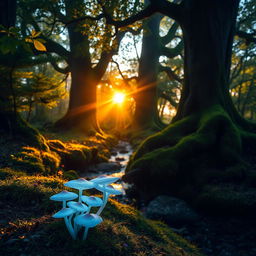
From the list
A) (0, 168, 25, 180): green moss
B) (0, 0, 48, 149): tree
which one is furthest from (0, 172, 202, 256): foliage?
(0, 0, 48, 149): tree

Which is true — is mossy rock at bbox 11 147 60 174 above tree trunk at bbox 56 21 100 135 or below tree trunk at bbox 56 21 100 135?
below

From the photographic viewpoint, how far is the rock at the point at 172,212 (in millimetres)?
5184

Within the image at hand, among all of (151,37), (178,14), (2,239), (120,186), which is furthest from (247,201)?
(151,37)

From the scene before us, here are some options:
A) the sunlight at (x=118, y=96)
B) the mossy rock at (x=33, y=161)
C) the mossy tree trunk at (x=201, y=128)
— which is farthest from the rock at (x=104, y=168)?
the sunlight at (x=118, y=96)

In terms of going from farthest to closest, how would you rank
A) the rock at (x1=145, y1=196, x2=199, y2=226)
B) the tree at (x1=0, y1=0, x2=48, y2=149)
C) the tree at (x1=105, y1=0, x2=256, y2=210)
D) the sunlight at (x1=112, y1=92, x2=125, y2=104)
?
the sunlight at (x1=112, y1=92, x2=125, y2=104), the tree at (x1=0, y1=0, x2=48, y2=149), the tree at (x1=105, y1=0, x2=256, y2=210), the rock at (x1=145, y1=196, x2=199, y2=226)

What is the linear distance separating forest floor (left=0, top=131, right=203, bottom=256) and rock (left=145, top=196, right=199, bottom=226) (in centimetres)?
101

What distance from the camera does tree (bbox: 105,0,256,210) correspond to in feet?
20.9

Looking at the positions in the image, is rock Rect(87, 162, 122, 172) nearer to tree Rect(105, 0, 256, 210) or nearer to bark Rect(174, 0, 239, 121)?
tree Rect(105, 0, 256, 210)

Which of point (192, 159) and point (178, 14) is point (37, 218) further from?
point (178, 14)

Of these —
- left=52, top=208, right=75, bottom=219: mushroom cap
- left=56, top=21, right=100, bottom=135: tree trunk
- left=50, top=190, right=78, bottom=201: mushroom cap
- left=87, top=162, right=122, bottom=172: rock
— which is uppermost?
left=56, top=21, right=100, bottom=135: tree trunk

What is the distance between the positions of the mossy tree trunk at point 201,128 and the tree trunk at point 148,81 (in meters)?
13.0

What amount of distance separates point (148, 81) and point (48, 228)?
21.4m

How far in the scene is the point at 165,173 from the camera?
6406 millimetres

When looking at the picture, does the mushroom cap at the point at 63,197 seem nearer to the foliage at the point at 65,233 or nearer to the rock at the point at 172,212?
the foliage at the point at 65,233
